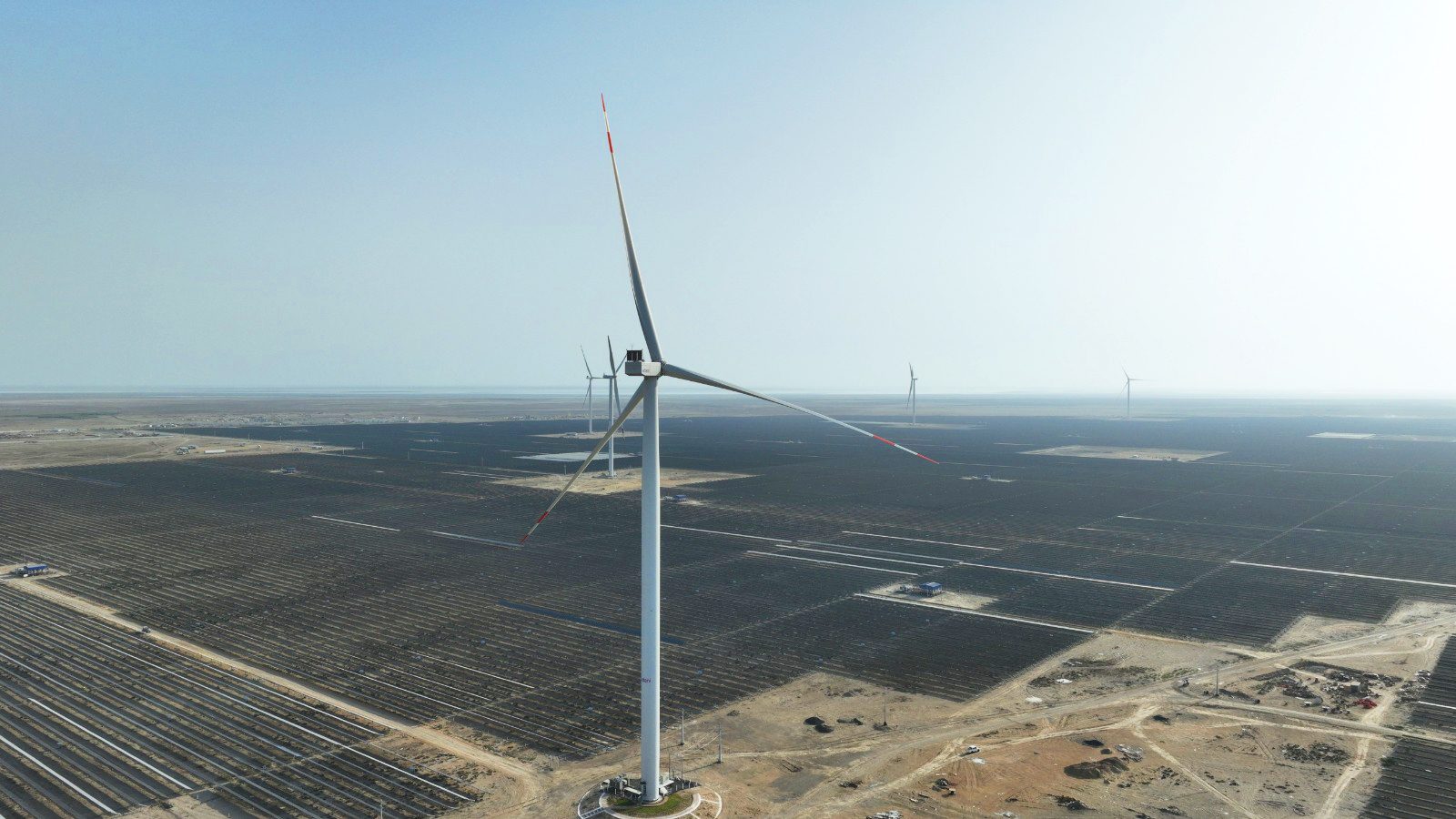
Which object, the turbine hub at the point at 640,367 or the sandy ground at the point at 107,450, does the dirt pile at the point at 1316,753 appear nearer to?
the turbine hub at the point at 640,367

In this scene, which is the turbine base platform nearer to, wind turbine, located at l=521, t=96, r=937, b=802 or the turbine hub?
wind turbine, located at l=521, t=96, r=937, b=802

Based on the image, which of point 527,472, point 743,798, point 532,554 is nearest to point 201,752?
point 743,798

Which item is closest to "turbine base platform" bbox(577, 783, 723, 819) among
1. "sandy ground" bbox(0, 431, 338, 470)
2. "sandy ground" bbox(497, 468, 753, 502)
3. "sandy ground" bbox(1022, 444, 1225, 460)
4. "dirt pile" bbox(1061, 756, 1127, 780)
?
"dirt pile" bbox(1061, 756, 1127, 780)

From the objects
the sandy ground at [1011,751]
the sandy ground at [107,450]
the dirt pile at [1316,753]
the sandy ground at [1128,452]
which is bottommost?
the sandy ground at [1011,751]

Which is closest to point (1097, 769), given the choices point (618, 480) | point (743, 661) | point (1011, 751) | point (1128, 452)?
point (1011, 751)

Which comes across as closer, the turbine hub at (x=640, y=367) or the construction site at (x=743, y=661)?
the turbine hub at (x=640, y=367)

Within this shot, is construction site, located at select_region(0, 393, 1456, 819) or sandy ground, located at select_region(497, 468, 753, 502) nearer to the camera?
construction site, located at select_region(0, 393, 1456, 819)

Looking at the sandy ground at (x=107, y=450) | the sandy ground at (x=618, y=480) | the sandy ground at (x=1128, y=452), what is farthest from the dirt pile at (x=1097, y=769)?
the sandy ground at (x=107, y=450)
